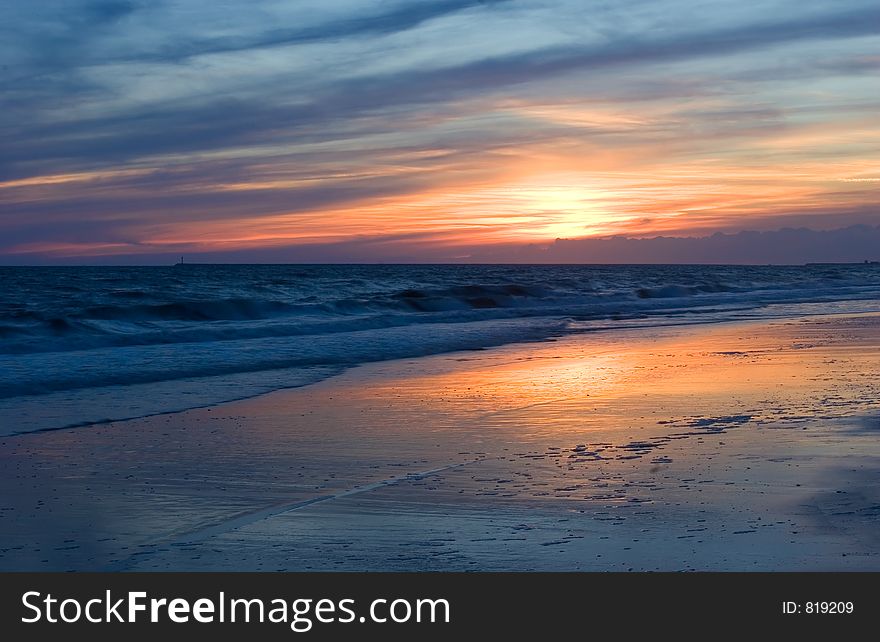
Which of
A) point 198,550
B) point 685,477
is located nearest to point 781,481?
point 685,477

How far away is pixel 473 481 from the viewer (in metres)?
7.16

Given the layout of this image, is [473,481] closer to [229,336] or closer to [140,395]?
[140,395]

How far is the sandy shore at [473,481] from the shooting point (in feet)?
17.6

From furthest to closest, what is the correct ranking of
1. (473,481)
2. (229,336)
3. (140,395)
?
(229,336) → (140,395) → (473,481)

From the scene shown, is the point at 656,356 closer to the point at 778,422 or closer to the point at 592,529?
the point at 778,422

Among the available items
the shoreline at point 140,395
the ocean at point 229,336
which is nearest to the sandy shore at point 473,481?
the shoreline at point 140,395

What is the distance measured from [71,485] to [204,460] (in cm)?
124

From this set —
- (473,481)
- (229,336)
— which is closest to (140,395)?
(473,481)

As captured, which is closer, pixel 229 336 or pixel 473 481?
pixel 473 481

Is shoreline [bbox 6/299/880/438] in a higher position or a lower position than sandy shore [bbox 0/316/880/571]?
higher

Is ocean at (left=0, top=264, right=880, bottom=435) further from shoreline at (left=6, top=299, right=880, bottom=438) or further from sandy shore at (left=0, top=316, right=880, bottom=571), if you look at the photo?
sandy shore at (left=0, top=316, right=880, bottom=571)

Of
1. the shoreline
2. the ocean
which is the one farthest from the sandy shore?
the ocean

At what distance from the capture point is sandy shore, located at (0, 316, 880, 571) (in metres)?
5.36

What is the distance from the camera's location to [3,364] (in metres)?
16.5
